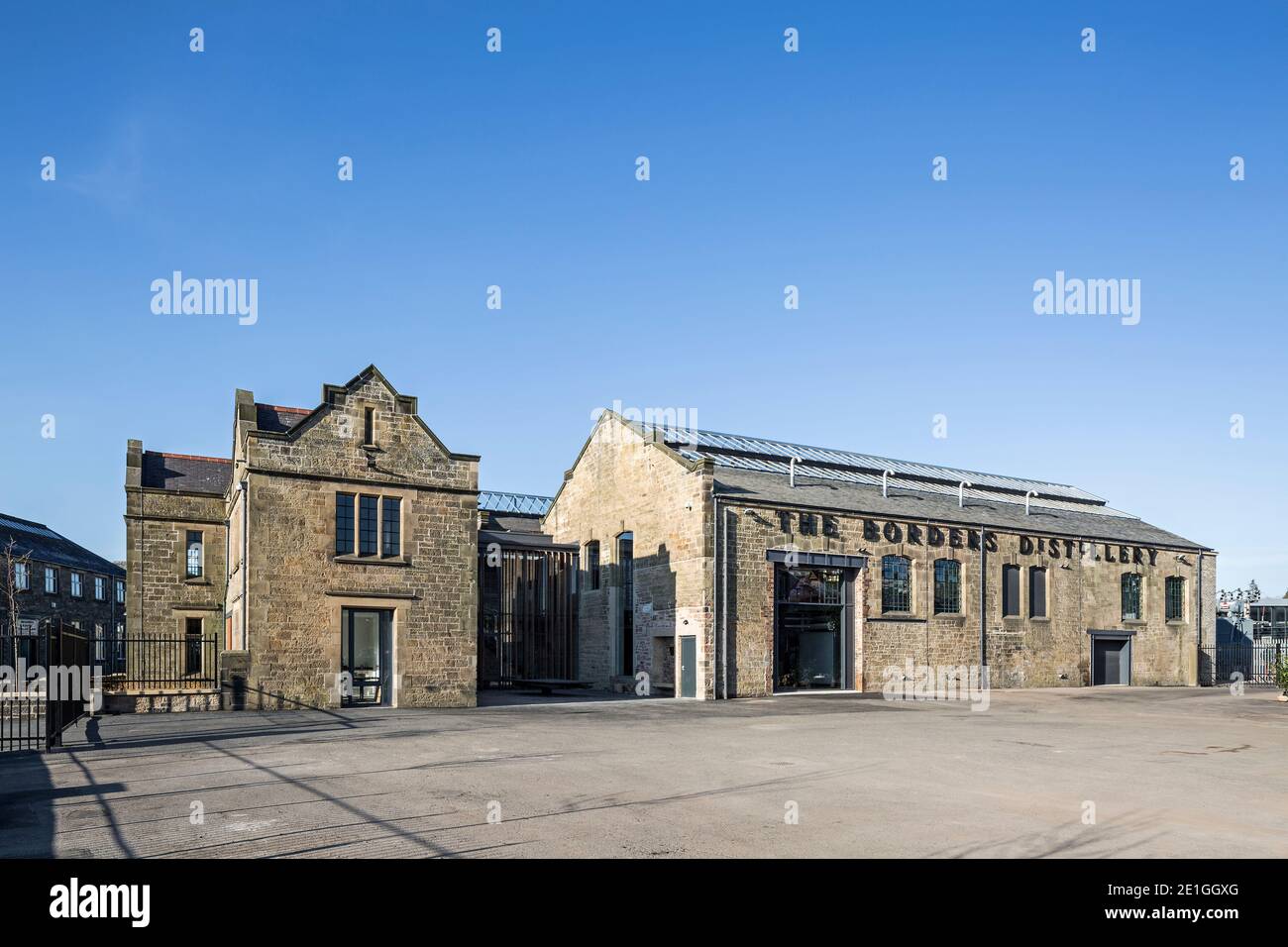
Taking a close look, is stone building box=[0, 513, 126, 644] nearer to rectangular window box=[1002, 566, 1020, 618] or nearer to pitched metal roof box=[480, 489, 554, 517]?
pitched metal roof box=[480, 489, 554, 517]

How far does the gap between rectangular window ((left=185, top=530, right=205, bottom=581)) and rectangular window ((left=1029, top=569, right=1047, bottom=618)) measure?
1213 inches

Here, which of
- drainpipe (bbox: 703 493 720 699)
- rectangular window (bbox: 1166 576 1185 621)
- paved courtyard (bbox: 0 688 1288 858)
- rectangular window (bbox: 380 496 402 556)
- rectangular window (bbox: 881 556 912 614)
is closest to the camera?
paved courtyard (bbox: 0 688 1288 858)

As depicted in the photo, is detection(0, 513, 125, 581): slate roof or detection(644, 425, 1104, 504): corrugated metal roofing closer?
detection(644, 425, 1104, 504): corrugated metal roofing

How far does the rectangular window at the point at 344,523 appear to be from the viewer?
82.8 ft

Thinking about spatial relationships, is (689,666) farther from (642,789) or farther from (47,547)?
(47,547)

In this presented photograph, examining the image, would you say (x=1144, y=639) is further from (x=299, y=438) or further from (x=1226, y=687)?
(x=299, y=438)

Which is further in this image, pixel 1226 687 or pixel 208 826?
pixel 1226 687

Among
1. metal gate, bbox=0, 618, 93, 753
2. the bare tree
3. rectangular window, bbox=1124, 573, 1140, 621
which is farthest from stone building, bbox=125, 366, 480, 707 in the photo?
rectangular window, bbox=1124, 573, 1140, 621

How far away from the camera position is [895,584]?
33.3 meters

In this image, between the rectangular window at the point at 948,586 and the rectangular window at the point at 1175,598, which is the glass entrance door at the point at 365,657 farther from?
the rectangular window at the point at 1175,598

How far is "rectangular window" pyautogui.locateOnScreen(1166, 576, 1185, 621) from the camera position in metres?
42.3
